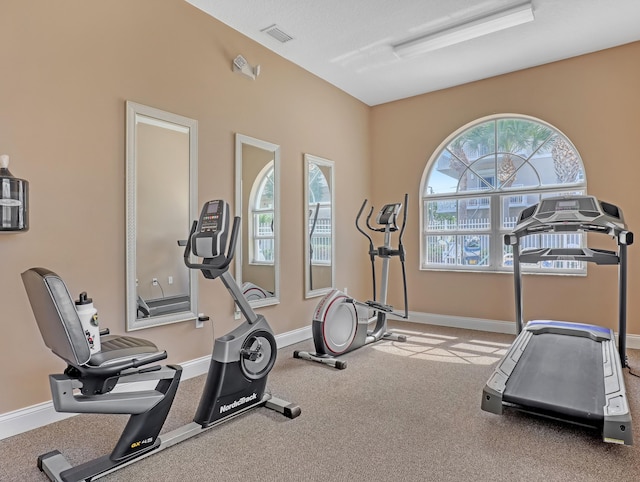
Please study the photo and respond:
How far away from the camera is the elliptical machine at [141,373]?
1.77 meters

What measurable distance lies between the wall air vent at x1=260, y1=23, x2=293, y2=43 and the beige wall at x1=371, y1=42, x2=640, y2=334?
2340 mm

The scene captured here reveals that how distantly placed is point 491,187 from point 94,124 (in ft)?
14.7

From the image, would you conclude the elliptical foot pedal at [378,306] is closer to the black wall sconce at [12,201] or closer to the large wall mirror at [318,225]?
the large wall mirror at [318,225]

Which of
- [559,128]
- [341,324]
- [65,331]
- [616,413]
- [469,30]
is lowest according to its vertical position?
[616,413]

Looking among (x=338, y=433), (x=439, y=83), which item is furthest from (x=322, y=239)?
(x=338, y=433)

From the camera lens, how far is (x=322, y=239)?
16.5 feet

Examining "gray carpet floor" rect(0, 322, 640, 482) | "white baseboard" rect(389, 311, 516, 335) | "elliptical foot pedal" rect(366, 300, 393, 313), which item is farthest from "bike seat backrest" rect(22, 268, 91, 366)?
"white baseboard" rect(389, 311, 516, 335)

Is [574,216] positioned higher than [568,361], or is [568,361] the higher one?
[574,216]

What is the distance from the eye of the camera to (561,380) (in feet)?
8.69

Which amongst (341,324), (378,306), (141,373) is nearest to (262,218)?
(341,324)

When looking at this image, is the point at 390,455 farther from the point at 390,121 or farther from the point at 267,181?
the point at 390,121

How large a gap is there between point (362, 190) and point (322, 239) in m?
1.24

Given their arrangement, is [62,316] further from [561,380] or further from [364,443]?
[561,380]

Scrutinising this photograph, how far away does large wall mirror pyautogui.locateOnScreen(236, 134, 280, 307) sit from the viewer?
391cm
